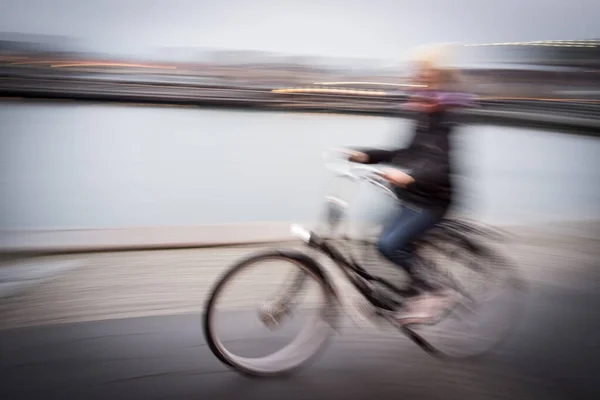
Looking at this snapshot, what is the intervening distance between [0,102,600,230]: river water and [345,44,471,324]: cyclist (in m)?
0.18

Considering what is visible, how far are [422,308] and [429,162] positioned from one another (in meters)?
0.74

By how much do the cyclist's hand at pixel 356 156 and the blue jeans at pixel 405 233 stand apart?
289 mm

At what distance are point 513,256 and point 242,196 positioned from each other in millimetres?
4707

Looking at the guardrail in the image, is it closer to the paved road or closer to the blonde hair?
the paved road

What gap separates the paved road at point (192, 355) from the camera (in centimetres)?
292

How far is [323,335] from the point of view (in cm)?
318

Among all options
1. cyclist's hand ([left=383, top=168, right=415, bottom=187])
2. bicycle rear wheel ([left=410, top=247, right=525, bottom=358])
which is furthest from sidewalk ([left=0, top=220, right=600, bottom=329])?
cyclist's hand ([left=383, top=168, right=415, bottom=187])

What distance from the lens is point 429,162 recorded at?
2928 mm

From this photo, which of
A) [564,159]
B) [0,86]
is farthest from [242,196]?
[0,86]

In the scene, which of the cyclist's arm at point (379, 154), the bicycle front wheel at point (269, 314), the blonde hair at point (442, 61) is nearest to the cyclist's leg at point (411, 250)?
the cyclist's arm at point (379, 154)

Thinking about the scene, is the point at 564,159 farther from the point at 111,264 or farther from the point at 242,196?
the point at 111,264

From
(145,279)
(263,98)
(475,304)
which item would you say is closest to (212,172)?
(145,279)

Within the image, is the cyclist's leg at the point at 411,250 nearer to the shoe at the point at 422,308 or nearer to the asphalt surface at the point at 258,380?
the shoe at the point at 422,308

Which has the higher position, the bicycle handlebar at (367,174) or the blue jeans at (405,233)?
the bicycle handlebar at (367,174)
